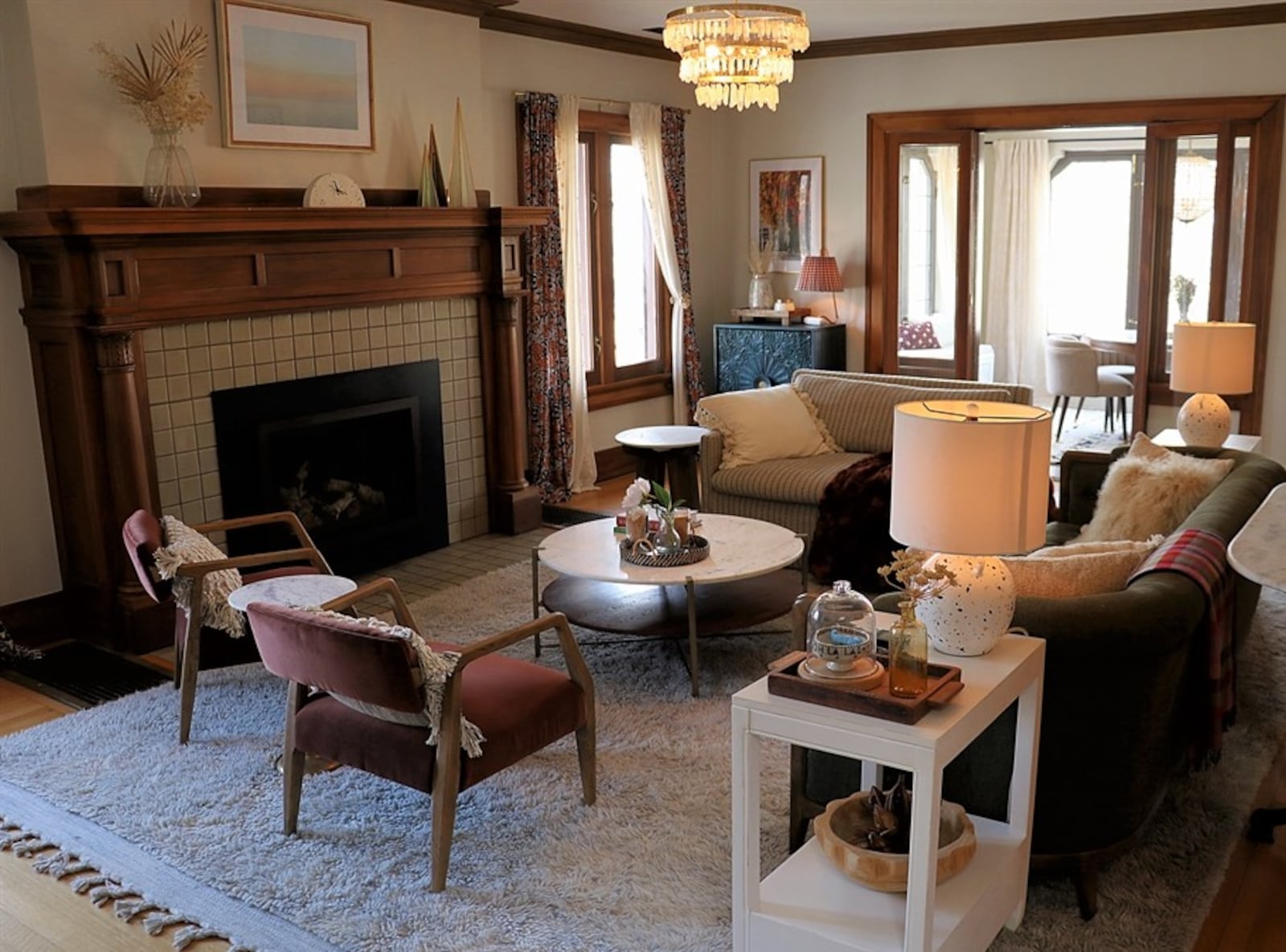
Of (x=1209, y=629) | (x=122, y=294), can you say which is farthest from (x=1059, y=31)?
(x=122, y=294)

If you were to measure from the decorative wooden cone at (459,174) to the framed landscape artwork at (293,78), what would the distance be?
1.48ft

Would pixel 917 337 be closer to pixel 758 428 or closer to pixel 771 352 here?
pixel 771 352

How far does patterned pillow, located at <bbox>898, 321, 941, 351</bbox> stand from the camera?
824 centimetres

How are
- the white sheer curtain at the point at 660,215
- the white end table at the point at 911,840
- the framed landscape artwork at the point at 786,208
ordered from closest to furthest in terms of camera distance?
the white end table at the point at 911,840 → the white sheer curtain at the point at 660,215 → the framed landscape artwork at the point at 786,208

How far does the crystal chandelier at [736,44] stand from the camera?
179 inches

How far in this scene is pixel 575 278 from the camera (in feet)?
23.7

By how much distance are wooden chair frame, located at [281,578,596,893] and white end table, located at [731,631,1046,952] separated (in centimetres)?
80

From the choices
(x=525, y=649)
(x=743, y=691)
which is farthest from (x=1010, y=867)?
(x=525, y=649)

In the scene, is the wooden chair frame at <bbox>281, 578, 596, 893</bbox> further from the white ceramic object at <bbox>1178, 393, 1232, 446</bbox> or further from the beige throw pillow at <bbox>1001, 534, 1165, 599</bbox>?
the white ceramic object at <bbox>1178, 393, 1232, 446</bbox>

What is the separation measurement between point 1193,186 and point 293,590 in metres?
5.76

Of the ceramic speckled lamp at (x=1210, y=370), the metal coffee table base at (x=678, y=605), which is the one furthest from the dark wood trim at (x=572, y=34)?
the ceramic speckled lamp at (x=1210, y=370)

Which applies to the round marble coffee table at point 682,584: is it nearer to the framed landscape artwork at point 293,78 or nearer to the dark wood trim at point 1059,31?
the framed landscape artwork at point 293,78

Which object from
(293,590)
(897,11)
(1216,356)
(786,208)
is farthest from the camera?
(786,208)

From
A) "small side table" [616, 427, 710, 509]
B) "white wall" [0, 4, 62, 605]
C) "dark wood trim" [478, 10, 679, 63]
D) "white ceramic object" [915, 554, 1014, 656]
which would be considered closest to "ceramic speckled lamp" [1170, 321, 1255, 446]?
"small side table" [616, 427, 710, 509]
